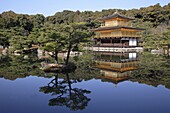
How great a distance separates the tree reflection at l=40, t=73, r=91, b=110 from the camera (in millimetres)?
7844

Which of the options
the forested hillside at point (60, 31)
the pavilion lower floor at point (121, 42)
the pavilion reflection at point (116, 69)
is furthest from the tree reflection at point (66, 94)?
the pavilion lower floor at point (121, 42)

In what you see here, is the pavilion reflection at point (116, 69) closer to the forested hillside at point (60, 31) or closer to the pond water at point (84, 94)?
the pond water at point (84, 94)

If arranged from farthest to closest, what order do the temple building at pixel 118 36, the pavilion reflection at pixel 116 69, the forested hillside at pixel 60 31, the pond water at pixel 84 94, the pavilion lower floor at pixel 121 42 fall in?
the pavilion lower floor at pixel 121 42
the temple building at pixel 118 36
the forested hillside at pixel 60 31
the pavilion reflection at pixel 116 69
the pond water at pixel 84 94

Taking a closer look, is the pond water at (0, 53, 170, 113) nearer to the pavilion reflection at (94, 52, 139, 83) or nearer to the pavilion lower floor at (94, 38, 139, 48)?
the pavilion reflection at (94, 52, 139, 83)

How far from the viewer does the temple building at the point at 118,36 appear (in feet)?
115

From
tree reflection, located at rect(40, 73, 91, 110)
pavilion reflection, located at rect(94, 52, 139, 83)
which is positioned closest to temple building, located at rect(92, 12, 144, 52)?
pavilion reflection, located at rect(94, 52, 139, 83)

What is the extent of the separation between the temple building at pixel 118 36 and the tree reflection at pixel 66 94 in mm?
23626

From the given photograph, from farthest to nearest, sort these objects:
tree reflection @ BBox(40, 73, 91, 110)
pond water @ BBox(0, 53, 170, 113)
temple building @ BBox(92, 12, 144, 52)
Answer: temple building @ BBox(92, 12, 144, 52) → tree reflection @ BBox(40, 73, 91, 110) → pond water @ BBox(0, 53, 170, 113)

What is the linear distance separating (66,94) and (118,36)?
88.3 feet

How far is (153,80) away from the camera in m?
12.5

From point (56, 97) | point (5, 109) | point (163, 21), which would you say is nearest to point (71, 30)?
point (56, 97)

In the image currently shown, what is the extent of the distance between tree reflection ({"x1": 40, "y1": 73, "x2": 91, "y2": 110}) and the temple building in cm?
2363

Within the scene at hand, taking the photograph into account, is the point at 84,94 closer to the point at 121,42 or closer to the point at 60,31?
the point at 60,31

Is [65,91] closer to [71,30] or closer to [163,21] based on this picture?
[71,30]
